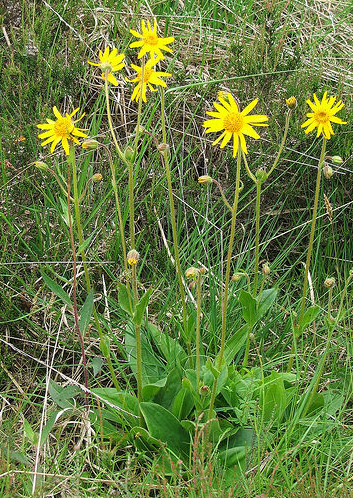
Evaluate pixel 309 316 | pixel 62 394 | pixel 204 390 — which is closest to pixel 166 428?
pixel 204 390

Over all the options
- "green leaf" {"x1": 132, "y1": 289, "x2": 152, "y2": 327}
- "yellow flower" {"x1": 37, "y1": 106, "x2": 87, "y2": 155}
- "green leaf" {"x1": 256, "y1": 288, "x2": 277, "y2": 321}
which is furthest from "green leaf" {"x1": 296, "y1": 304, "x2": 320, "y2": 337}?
"yellow flower" {"x1": 37, "y1": 106, "x2": 87, "y2": 155}

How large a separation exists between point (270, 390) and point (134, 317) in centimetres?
53

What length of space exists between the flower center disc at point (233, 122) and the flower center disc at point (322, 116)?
35 centimetres

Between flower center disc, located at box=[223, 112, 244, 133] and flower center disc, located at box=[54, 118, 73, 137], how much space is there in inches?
18.1

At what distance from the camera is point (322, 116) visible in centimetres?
197

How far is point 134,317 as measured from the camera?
1749 millimetres

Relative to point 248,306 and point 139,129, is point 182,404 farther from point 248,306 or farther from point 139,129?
point 139,129

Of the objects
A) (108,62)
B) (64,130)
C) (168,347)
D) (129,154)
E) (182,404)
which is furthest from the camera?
(168,347)

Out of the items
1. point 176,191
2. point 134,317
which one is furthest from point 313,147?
point 134,317

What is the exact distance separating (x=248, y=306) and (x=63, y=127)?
817 mm

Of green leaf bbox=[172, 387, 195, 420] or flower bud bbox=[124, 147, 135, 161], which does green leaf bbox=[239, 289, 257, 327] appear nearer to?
green leaf bbox=[172, 387, 195, 420]

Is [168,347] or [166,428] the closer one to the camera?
Answer: [166,428]

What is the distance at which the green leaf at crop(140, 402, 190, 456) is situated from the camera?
75.7 inches

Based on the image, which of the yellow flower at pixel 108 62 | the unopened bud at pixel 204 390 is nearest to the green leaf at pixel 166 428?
→ the unopened bud at pixel 204 390
